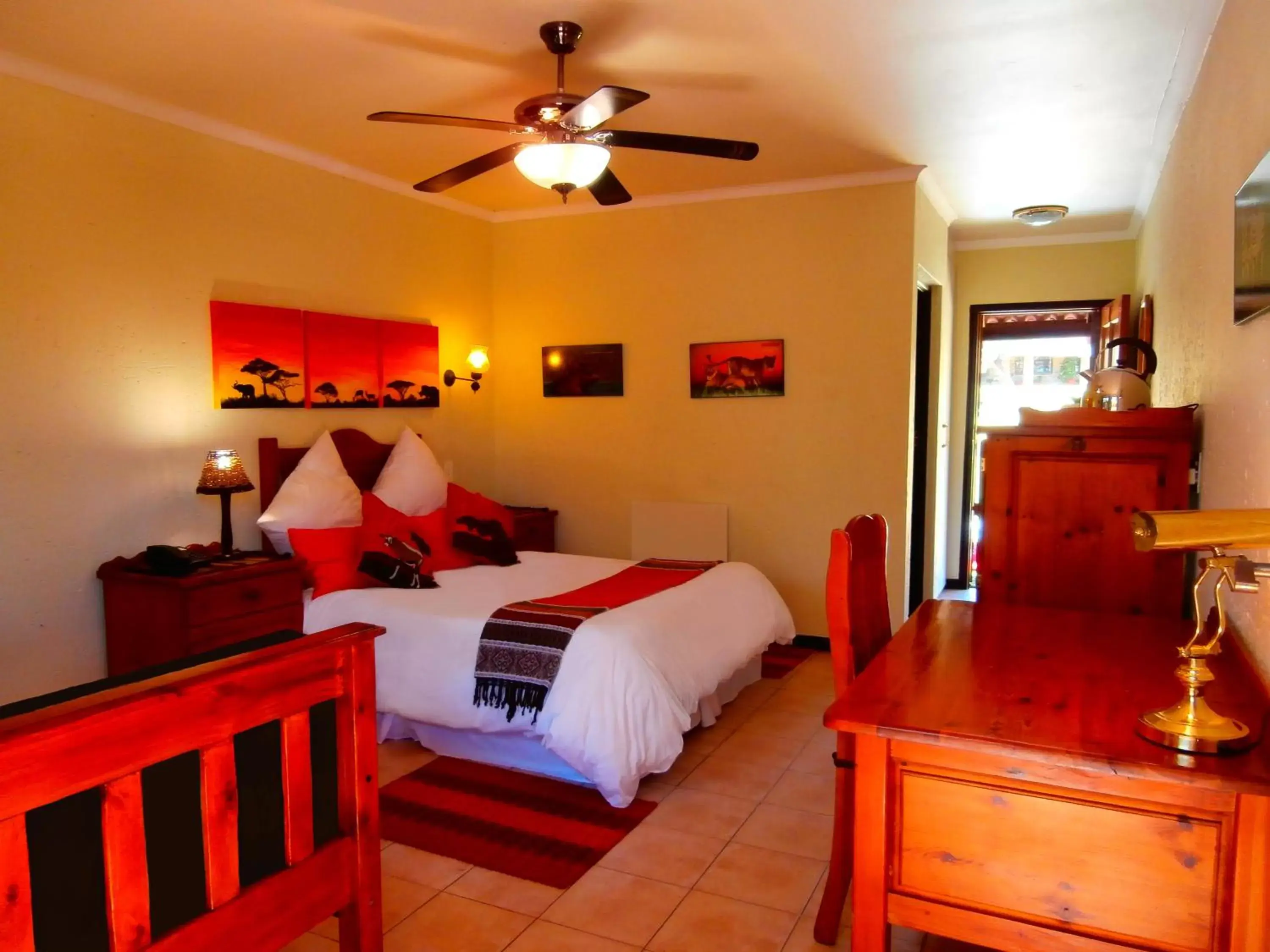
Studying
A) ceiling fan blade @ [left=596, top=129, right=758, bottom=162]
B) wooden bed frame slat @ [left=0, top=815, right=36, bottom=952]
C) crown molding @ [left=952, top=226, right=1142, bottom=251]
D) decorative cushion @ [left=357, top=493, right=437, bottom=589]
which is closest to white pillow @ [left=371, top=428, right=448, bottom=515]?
decorative cushion @ [left=357, top=493, right=437, bottom=589]

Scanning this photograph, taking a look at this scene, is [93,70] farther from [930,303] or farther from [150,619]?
[930,303]

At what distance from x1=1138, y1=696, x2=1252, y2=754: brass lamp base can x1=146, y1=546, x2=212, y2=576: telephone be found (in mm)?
3339

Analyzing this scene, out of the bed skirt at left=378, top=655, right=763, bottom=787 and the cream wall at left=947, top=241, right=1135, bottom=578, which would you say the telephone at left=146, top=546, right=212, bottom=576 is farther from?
the cream wall at left=947, top=241, right=1135, bottom=578

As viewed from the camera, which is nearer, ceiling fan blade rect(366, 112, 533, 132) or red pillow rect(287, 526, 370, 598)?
ceiling fan blade rect(366, 112, 533, 132)

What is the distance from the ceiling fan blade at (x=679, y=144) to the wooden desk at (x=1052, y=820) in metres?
1.99

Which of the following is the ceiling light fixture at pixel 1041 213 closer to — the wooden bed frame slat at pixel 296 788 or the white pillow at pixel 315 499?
the white pillow at pixel 315 499

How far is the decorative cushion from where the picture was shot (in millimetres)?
3844

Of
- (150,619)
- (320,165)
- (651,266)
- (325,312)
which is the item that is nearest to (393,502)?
(325,312)

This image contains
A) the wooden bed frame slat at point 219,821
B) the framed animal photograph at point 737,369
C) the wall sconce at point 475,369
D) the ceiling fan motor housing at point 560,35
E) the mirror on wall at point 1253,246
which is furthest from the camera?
the wall sconce at point 475,369

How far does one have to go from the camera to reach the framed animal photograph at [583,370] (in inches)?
220

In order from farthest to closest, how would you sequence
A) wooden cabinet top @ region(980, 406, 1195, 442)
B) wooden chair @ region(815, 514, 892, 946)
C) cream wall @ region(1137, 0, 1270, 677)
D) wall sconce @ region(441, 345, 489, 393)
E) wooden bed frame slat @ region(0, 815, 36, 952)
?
wall sconce @ region(441, 345, 489, 393), wooden cabinet top @ region(980, 406, 1195, 442), wooden chair @ region(815, 514, 892, 946), cream wall @ region(1137, 0, 1270, 677), wooden bed frame slat @ region(0, 815, 36, 952)

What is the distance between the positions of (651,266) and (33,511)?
3.56 meters

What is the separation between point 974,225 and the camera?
6090 mm

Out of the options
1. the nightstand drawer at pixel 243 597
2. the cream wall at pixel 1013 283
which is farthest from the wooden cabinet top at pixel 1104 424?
the cream wall at pixel 1013 283
